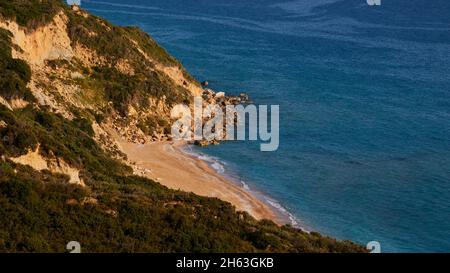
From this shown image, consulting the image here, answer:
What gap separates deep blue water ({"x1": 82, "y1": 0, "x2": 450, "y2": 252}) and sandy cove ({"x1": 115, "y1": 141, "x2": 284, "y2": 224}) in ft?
7.56

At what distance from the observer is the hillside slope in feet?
76.5

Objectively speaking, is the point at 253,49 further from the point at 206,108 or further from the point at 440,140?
the point at 440,140

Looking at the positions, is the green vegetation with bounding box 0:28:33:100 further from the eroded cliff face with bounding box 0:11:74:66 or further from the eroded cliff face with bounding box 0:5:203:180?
the eroded cliff face with bounding box 0:11:74:66

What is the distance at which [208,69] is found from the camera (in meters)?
92.9

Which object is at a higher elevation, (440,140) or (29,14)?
(29,14)

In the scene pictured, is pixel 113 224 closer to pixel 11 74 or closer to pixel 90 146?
pixel 90 146

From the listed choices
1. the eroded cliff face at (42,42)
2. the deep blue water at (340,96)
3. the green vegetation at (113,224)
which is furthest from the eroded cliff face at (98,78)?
the green vegetation at (113,224)

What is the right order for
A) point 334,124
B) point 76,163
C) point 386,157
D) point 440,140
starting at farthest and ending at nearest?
point 334,124 → point 440,140 → point 386,157 → point 76,163

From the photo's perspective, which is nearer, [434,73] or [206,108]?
[206,108]

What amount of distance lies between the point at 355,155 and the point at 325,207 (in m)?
13.2

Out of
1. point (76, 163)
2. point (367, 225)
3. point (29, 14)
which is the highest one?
point (29, 14)

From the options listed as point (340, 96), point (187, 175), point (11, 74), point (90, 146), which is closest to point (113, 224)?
point (90, 146)

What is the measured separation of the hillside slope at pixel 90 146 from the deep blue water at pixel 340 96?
1108cm

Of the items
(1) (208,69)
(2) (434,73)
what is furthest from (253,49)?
(2) (434,73)
